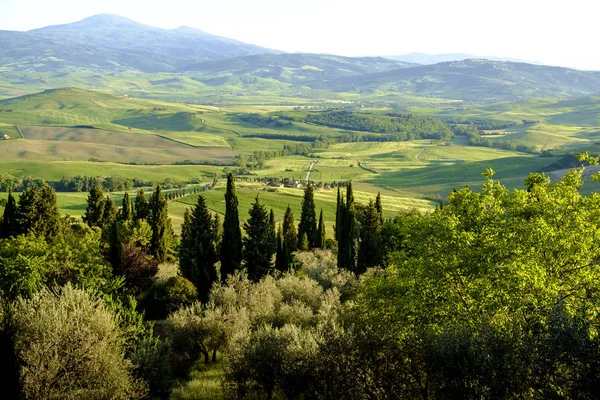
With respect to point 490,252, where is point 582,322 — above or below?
below

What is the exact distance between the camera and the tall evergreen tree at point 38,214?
2596 inches

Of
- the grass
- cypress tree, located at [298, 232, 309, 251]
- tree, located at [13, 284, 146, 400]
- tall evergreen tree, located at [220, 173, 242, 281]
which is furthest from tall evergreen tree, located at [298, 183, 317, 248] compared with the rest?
tree, located at [13, 284, 146, 400]

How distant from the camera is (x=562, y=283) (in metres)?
26.0

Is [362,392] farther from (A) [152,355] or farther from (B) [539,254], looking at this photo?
(A) [152,355]

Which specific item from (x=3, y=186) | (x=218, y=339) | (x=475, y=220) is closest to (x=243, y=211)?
(x=3, y=186)

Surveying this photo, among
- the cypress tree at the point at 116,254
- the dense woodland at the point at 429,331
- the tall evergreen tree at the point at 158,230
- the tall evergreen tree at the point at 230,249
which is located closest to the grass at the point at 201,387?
the dense woodland at the point at 429,331

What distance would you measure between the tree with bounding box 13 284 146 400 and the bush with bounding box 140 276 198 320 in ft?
72.5

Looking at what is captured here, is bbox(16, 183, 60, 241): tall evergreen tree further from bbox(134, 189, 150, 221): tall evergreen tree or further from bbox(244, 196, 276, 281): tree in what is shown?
bbox(244, 196, 276, 281): tree

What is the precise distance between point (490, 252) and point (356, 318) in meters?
9.39

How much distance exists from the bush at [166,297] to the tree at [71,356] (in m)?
22.1

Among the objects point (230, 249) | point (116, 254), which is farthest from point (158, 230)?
point (116, 254)

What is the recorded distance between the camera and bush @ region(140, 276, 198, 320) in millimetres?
51094

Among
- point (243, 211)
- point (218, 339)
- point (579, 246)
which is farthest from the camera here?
point (243, 211)

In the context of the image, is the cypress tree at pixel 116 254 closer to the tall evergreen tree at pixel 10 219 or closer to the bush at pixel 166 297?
the bush at pixel 166 297
